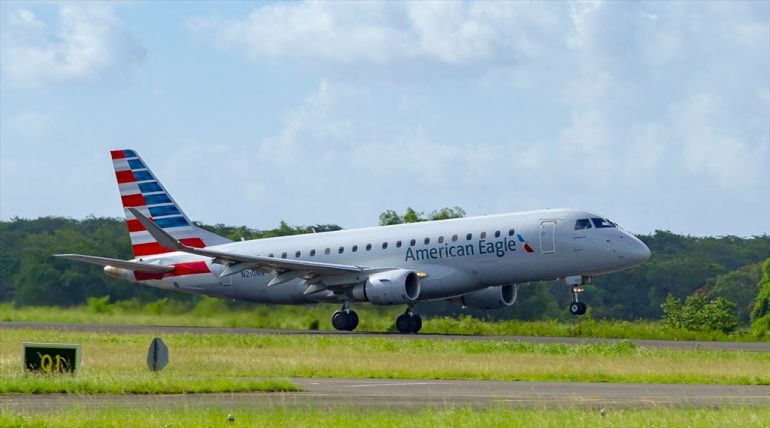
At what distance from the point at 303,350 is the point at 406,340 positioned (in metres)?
4.90

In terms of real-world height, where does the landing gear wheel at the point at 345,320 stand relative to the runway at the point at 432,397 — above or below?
above

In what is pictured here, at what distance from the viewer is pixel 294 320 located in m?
52.8

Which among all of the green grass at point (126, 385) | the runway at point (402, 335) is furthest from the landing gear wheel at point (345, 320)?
the green grass at point (126, 385)

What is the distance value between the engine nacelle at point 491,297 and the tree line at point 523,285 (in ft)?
26.7

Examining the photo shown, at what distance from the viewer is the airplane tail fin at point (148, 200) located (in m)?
53.6

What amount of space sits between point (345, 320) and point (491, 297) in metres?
4.99

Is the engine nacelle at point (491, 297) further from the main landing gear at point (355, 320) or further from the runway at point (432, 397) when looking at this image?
the runway at point (432, 397)

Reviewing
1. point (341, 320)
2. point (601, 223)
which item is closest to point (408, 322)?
point (341, 320)

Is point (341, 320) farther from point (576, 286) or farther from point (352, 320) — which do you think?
point (576, 286)

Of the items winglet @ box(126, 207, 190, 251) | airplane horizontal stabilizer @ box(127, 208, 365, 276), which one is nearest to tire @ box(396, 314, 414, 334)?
airplane horizontal stabilizer @ box(127, 208, 365, 276)

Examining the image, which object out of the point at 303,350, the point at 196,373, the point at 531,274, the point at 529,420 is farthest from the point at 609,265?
the point at 529,420

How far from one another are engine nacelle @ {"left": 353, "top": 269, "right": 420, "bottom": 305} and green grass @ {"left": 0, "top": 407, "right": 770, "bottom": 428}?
26786 millimetres

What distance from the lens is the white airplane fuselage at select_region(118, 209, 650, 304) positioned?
44.2 m

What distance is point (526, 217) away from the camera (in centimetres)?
4503
